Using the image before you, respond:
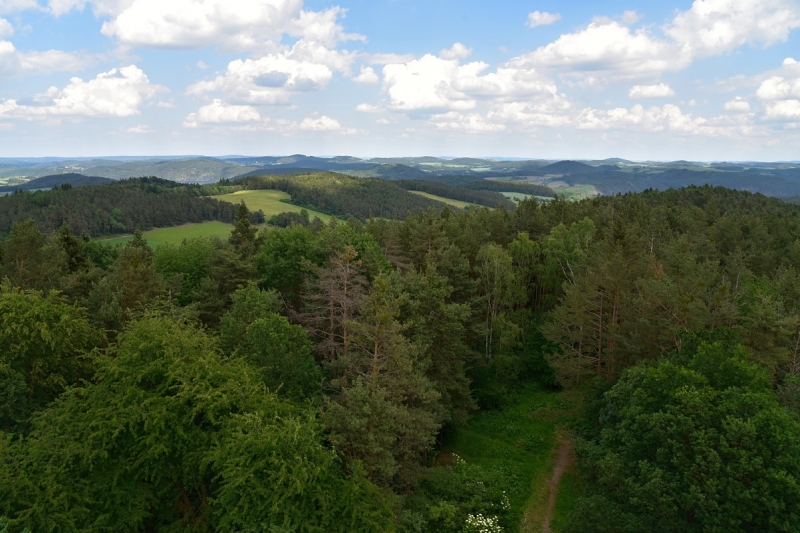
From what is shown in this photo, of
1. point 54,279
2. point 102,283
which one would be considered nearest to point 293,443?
point 102,283

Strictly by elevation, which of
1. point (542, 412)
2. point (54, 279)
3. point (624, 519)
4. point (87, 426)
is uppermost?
point (54, 279)

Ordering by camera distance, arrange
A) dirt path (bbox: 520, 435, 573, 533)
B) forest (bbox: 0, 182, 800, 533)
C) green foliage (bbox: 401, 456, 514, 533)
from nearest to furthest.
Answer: forest (bbox: 0, 182, 800, 533), green foliage (bbox: 401, 456, 514, 533), dirt path (bbox: 520, 435, 573, 533)

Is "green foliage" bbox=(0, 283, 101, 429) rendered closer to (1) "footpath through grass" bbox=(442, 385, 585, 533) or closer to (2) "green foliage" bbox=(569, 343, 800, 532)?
(1) "footpath through grass" bbox=(442, 385, 585, 533)

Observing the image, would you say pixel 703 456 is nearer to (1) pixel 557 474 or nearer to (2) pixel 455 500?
(2) pixel 455 500

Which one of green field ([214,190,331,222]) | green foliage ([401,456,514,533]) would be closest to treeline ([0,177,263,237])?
green field ([214,190,331,222])

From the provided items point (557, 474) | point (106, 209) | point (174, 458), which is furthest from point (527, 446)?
point (106, 209)

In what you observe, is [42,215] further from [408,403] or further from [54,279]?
[408,403]
